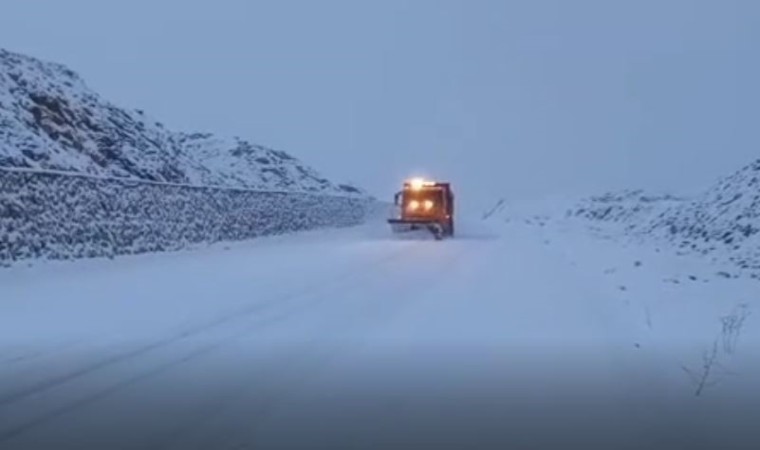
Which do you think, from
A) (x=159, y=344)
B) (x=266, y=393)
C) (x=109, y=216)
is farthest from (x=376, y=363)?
(x=109, y=216)

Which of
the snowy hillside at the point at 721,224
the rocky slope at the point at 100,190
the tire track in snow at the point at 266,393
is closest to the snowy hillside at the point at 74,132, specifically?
the rocky slope at the point at 100,190

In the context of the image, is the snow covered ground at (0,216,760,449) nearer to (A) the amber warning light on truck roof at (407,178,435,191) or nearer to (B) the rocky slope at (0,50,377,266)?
(B) the rocky slope at (0,50,377,266)

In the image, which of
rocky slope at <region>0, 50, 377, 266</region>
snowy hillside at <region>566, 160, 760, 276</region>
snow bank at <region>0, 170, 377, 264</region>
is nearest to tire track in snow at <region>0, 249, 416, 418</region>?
snow bank at <region>0, 170, 377, 264</region>

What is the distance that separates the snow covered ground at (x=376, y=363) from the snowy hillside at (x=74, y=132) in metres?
13.0

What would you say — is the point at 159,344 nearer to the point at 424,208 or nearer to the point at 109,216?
the point at 109,216

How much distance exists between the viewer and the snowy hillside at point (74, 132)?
95.1 feet

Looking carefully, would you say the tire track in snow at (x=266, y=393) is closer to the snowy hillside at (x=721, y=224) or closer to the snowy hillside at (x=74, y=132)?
the snowy hillside at (x=721, y=224)

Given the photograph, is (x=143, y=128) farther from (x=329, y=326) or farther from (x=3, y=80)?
(x=329, y=326)

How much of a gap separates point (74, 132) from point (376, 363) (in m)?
27.9

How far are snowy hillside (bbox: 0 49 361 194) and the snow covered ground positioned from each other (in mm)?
12959

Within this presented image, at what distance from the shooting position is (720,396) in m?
7.29

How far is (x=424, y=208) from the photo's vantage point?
40625mm

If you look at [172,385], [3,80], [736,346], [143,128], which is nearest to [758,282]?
[736,346]

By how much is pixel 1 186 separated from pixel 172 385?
11990mm
